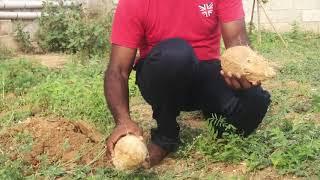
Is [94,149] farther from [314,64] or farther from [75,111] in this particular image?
[314,64]

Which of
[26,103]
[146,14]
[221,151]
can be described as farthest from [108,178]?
[26,103]

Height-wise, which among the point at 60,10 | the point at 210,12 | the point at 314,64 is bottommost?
the point at 314,64

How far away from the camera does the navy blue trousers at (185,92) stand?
9.30ft

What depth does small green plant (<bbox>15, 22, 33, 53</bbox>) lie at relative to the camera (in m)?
6.91

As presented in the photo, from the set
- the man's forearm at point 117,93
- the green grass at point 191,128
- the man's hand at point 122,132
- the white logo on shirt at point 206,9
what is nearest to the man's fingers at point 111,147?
the man's hand at point 122,132

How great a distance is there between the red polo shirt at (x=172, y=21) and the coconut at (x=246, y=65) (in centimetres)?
41

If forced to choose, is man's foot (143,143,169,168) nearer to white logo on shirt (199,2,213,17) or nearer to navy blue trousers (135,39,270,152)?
navy blue trousers (135,39,270,152)

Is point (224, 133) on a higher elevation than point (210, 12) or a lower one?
lower

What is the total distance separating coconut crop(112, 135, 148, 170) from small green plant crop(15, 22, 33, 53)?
478cm

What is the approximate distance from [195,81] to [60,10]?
4.31 meters

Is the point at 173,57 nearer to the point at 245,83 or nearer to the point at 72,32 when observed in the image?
the point at 245,83

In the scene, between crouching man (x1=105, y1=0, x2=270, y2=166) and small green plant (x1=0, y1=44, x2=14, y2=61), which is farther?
small green plant (x1=0, y1=44, x2=14, y2=61)

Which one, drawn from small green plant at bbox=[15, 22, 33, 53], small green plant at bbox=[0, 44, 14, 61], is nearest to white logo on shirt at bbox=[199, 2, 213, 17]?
small green plant at bbox=[0, 44, 14, 61]

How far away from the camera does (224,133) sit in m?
2.99
